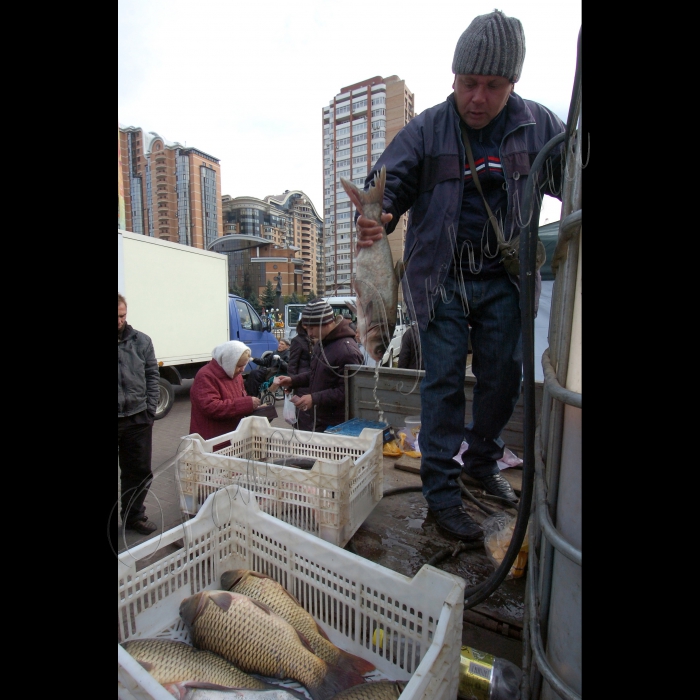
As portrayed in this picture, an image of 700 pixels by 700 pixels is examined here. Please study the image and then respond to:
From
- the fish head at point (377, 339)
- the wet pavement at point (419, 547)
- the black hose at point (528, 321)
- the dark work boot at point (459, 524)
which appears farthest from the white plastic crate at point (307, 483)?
the black hose at point (528, 321)

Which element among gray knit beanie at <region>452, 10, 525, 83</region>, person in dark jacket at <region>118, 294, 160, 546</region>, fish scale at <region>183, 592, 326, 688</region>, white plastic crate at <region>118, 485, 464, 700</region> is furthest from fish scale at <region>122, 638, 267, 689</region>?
gray knit beanie at <region>452, 10, 525, 83</region>

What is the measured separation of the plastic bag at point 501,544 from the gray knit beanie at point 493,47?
6.68ft

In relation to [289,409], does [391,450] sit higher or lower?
lower

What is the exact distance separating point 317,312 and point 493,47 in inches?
89.5

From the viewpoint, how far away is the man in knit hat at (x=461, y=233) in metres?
2.07

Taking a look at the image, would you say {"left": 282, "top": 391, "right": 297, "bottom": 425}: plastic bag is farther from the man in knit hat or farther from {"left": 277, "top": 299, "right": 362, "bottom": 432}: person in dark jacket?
the man in knit hat

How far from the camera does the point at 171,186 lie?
5.06 metres

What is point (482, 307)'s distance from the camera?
2504 millimetres

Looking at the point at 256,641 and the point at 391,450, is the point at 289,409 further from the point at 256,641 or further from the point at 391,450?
the point at 256,641

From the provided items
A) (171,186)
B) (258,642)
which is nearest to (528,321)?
(258,642)

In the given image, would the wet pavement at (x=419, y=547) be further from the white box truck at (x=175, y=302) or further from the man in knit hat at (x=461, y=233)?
the white box truck at (x=175, y=302)

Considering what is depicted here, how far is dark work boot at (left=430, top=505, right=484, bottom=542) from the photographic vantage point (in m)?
2.22
